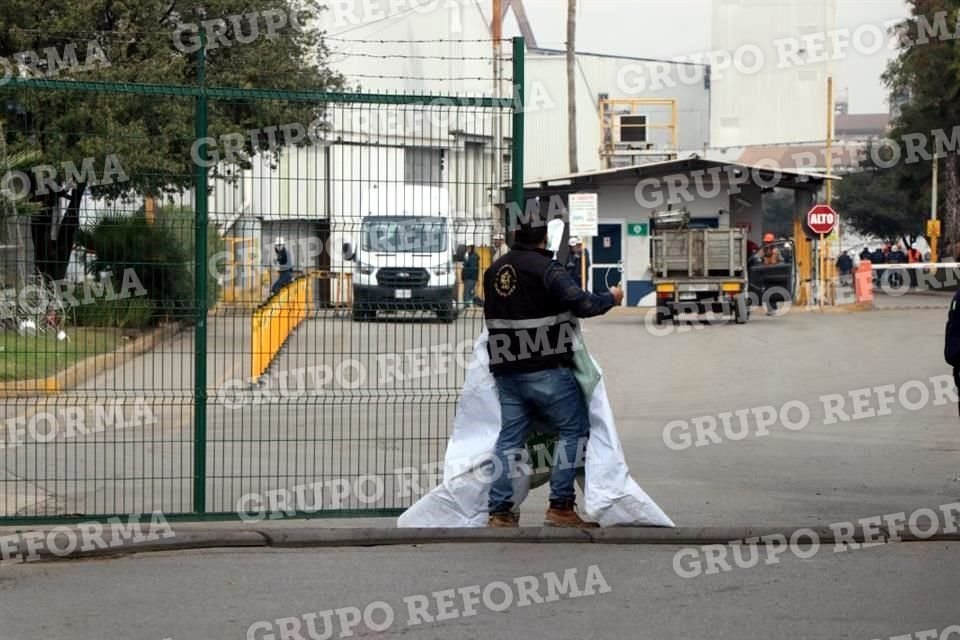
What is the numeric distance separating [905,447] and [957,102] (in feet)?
143

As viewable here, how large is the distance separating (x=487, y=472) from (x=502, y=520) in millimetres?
319

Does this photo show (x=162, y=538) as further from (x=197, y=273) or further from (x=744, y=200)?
(x=744, y=200)

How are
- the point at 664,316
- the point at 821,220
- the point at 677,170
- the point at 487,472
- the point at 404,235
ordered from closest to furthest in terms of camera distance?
the point at 487,472 < the point at 404,235 < the point at 664,316 < the point at 821,220 < the point at 677,170

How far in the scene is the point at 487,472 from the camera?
854 centimetres

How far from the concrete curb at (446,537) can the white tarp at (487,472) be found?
8 centimetres

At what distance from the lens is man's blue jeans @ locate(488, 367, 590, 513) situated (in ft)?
27.6

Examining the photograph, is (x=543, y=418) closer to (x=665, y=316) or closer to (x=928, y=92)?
(x=665, y=316)

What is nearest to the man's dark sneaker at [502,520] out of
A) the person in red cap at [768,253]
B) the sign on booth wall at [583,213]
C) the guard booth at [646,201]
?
the sign on booth wall at [583,213]

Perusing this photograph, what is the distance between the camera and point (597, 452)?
841cm

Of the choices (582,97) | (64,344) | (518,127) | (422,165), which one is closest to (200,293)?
(64,344)

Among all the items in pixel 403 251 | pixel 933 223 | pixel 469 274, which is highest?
pixel 933 223

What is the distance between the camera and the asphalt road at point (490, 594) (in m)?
6.67

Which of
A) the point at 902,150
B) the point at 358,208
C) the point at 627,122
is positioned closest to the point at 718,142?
the point at 902,150

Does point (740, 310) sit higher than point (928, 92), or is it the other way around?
point (928, 92)
